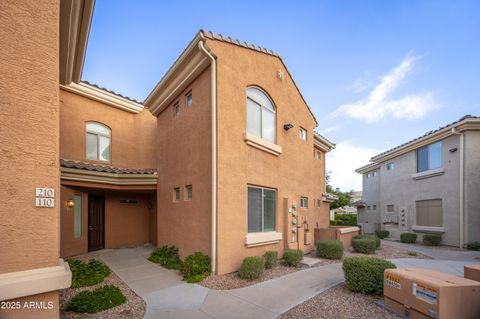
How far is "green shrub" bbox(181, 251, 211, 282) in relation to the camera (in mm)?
6949

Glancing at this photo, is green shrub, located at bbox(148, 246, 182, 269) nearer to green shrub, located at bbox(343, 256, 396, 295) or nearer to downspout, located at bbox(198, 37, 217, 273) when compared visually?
downspout, located at bbox(198, 37, 217, 273)

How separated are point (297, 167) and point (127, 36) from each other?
10600 mm

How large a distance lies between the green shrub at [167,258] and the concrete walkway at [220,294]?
1.00 feet

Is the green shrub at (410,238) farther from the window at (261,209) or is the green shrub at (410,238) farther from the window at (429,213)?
the window at (261,209)

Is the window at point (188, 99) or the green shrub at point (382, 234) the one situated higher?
the window at point (188, 99)

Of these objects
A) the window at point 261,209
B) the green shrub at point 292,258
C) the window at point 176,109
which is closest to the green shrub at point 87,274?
the window at point 261,209

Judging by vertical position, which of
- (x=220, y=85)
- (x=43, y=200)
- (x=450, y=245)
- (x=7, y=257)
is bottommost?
(x=450, y=245)

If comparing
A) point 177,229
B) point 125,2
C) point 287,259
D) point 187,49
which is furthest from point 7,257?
point 125,2

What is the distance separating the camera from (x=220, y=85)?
25.6ft

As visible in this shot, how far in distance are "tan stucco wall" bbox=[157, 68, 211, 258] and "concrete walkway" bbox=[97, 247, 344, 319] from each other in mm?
1407

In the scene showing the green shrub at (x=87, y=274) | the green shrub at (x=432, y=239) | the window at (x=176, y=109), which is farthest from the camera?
the green shrub at (x=432, y=239)

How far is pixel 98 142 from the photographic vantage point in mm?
12969

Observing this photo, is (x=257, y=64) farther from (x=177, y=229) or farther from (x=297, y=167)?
(x=177, y=229)

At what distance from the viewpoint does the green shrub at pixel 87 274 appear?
6.70 m
